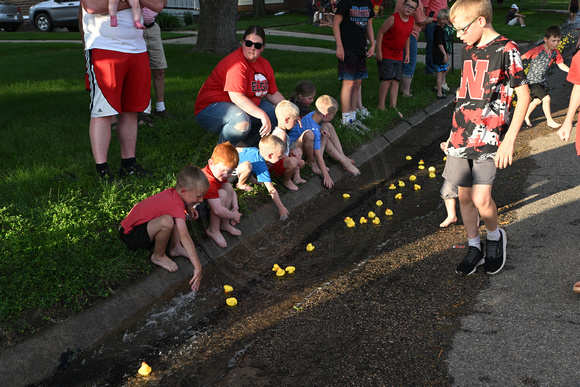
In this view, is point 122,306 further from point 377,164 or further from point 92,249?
point 377,164

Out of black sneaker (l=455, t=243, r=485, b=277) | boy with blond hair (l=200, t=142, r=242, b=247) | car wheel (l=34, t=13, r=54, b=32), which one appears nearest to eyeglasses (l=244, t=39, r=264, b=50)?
boy with blond hair (l=200, t=142, r=242, b=247)

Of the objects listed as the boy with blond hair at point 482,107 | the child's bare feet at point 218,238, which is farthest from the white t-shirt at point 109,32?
the boy with blond hair at point 482,107

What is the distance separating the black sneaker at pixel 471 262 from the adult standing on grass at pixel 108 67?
3.29 meters

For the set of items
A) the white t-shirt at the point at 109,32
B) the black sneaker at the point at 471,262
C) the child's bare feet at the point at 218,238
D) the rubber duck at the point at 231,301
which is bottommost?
the rubber duck at the point at 231,301

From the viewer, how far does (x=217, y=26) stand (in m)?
14.3

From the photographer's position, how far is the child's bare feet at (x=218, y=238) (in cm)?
482

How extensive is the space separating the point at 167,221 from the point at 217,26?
1114 cm

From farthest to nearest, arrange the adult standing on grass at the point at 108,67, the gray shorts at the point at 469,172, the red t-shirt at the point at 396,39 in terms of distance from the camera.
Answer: the red t-shirt at the point at 396,39 < the adult standing on grass at the point at 108,67 < the gray shorts at the point at 469,172

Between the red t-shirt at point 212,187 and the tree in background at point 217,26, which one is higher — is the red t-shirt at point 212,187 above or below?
below

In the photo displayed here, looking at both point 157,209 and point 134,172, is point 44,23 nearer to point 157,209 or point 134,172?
point 134,172

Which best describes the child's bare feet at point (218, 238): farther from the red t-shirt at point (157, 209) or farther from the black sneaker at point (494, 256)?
the black sneaker at point (494, 256)

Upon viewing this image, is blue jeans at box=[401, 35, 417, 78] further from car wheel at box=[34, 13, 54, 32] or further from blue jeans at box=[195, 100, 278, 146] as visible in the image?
car wheel at box=[34, 13, 54, 32]

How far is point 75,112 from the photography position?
8250 millimetres

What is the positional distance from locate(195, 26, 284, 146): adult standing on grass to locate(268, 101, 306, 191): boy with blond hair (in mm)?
137
